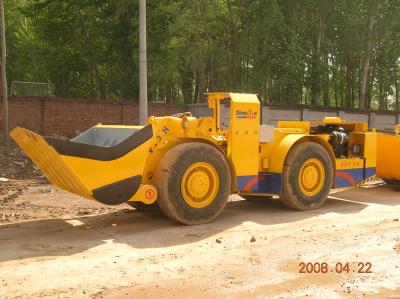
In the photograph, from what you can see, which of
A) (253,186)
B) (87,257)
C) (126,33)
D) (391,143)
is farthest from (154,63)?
(87,257)

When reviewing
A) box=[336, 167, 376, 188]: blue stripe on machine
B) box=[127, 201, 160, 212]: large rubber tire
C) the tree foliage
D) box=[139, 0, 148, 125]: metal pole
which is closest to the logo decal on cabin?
box=[127, 201, 160, 212]: large rubber tire

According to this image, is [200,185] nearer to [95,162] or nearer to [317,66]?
[95,162]

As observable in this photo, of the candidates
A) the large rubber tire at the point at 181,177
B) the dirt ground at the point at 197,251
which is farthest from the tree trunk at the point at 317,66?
the large rubber tire at the point at 181,177

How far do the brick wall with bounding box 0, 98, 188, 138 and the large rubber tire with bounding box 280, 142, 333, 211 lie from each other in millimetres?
13286

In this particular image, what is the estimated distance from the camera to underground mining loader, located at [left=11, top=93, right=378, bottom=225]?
6.84m

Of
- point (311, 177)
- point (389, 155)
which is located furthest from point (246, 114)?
point (389, 155)

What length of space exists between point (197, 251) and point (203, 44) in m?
22.9

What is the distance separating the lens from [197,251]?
6.34 m

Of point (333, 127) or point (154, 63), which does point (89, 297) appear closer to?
point (333, 127)

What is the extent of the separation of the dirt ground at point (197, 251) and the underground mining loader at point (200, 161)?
1.46 ft

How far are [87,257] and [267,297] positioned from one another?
2246mm

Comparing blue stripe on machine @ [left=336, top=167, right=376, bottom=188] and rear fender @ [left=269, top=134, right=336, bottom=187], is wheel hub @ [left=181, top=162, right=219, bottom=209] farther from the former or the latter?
blue stripe on machine @ [left=336, top=167, right=376, bottom=188]

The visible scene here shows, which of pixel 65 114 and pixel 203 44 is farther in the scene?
pixel 203 44

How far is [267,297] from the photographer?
4.77m
